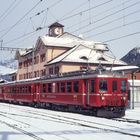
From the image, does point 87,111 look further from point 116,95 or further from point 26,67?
point 26,67

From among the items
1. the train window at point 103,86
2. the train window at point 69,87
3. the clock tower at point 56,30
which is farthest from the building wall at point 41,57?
the train window at point 103,86

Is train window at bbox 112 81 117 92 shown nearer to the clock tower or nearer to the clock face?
the clock tower

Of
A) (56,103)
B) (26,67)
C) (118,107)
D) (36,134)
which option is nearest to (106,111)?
(118,107)

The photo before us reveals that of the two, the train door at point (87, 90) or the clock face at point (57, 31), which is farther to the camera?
the clock face at point (57, 31)

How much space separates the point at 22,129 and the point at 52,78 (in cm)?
1567

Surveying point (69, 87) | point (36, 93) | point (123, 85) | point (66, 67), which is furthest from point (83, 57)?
point (123, 85)

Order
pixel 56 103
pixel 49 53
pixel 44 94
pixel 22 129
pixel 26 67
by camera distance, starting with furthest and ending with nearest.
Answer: pixel 26 67 → pixel 49 53 → pixel 44 94 → pixel 56 103 → pixel 22 129

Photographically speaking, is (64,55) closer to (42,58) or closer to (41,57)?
(42,58)

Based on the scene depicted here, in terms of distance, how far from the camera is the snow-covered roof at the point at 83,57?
63000mm

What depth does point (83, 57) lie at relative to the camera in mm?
64688

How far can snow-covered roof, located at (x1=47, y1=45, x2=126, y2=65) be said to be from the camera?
63000mm

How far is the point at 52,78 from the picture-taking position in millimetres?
33031

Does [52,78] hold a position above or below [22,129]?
above

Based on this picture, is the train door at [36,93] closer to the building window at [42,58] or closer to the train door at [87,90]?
the train door at [87,90]
